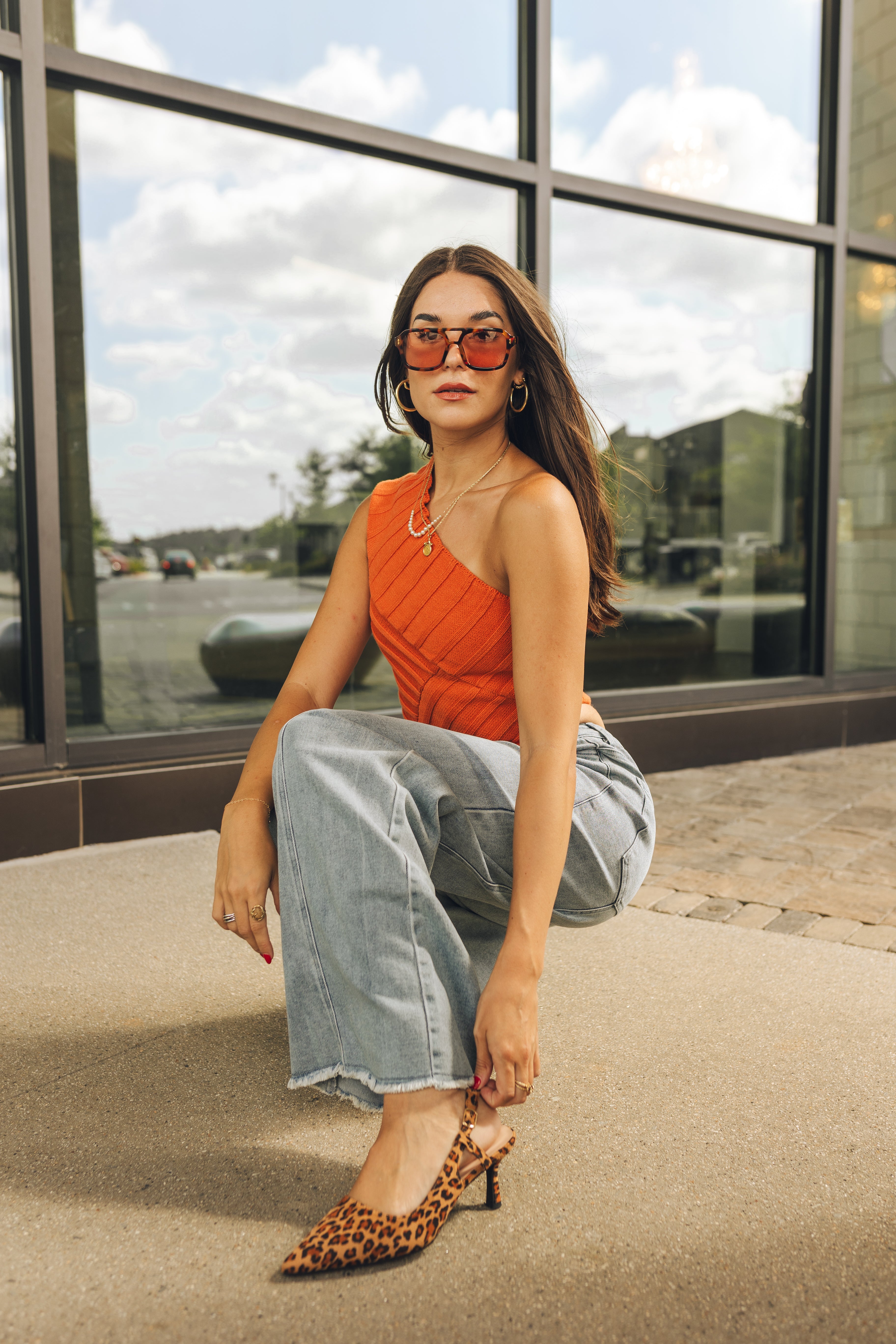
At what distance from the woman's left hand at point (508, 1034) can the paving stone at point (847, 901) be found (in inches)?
68.6

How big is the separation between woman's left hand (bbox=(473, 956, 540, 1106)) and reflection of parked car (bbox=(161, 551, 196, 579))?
10.0 feet

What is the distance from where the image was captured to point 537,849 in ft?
4.70

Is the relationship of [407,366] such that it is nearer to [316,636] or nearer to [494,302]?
[494,302]

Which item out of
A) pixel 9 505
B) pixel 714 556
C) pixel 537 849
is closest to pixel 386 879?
pixel 537 849

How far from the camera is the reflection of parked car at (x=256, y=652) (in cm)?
416

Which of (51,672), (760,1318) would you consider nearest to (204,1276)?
(760,1318)

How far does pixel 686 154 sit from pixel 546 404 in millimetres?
4139

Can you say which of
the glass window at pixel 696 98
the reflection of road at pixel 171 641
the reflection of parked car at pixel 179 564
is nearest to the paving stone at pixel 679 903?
the reflection of road at pixel 171 641

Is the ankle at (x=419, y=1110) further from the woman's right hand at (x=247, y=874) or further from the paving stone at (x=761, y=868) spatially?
the paving stone at (x=761, y=868)

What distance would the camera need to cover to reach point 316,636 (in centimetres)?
192

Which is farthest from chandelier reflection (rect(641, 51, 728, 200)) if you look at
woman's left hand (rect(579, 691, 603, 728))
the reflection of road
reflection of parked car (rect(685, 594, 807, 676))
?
woman's left hand (rect(579, 691, 603, 728))

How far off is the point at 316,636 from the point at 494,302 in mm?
679

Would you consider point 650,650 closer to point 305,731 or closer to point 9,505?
point 9,505

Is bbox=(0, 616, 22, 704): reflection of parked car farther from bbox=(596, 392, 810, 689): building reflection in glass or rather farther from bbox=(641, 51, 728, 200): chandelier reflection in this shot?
bbox=(641, 51, 728, 200): chandelier reflection
